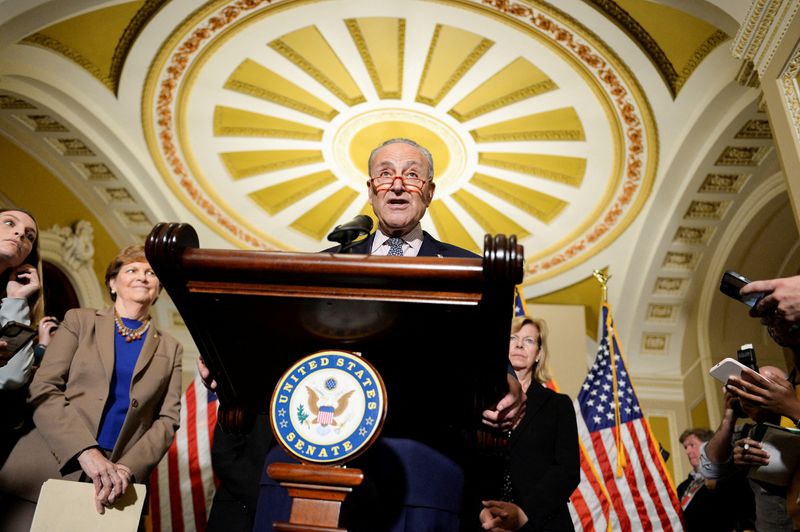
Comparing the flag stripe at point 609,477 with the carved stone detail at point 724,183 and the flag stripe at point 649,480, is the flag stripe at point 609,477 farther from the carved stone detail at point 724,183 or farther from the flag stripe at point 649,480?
the carved stone detail at point 724,183

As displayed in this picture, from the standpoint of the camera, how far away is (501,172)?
7.82m

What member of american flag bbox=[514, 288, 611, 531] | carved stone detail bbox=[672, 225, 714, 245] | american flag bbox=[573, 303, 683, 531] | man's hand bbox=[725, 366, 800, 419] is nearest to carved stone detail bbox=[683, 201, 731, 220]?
carved stone detail bbox=[672, 225, 714, 245]

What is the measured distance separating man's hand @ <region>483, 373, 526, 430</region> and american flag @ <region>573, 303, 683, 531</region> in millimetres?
2679

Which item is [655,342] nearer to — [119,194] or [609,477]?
[609,477]

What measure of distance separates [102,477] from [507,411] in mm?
1152

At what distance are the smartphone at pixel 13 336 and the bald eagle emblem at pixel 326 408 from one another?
1.25 m

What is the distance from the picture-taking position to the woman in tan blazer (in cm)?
187

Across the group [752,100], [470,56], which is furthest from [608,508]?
[470,56]

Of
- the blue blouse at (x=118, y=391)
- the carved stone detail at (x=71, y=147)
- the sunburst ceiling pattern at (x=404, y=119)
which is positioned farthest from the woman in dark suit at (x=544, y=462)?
the carved stone detail at (x=71, y=147)

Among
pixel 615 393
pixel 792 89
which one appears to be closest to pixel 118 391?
pixel 615 393

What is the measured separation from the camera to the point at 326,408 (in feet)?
3.30

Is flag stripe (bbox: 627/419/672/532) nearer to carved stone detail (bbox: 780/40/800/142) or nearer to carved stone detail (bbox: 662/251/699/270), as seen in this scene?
carved stone detail (bbox: 780/40/800/142)

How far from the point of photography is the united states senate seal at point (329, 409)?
98cm

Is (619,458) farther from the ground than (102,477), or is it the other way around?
(619,458)
